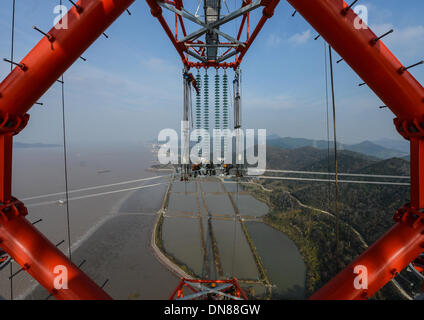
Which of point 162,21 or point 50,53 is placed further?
point 162,21

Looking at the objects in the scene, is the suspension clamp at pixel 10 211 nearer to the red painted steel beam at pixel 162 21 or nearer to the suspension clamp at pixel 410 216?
the red painted steel beam at pixel 162 21

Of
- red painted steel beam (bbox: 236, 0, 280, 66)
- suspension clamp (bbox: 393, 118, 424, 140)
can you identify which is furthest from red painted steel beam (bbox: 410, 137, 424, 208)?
red painted steel beam (bbox: 236, 0, 280, 66)

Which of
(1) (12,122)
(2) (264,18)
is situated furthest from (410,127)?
(1) (12,122)

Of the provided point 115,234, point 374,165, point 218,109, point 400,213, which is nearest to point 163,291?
point 115,234

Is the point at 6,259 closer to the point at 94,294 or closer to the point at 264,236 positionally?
the point at 94,294

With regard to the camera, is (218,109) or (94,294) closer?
(94,294)

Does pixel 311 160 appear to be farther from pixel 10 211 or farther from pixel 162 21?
pixel 10 211
